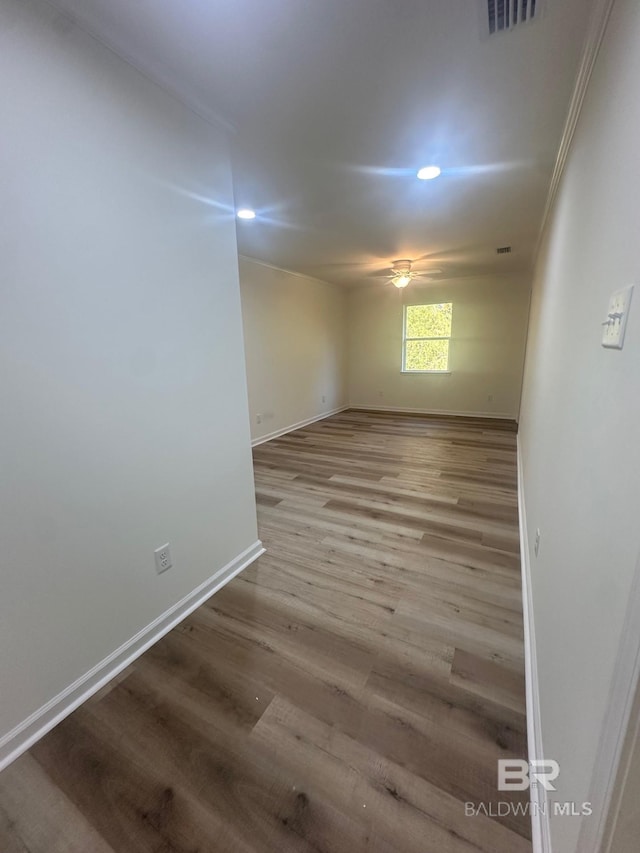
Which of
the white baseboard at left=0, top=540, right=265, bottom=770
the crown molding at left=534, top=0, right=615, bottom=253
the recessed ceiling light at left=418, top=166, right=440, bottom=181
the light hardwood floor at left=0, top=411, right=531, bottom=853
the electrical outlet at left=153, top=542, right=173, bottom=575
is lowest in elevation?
the light hardwood floor at left=0, top=411, right=531, bottom=853

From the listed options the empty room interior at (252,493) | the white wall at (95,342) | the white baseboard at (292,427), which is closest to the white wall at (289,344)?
the white baseboard at (292,427)

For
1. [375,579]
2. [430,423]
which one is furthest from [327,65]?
[430,423]

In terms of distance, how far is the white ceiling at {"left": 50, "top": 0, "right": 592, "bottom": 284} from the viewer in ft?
3.93

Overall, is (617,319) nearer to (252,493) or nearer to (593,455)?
(593,455)

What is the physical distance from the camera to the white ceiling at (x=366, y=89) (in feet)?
3.93

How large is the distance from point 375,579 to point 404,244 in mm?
3469

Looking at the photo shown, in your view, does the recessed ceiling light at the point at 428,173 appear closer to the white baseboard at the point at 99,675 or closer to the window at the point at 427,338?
the white baseboard at the point at 99,675

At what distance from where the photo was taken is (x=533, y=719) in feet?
4.05

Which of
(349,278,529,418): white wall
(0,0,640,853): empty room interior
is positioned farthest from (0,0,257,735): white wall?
(349,278,529,418): white wall

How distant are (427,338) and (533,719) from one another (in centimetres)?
585

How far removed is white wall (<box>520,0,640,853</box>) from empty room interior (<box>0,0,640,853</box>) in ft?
0.05

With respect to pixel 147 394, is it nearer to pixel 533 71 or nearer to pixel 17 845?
pixel 17 845

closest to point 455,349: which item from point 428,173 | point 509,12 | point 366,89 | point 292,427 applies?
point 292,427

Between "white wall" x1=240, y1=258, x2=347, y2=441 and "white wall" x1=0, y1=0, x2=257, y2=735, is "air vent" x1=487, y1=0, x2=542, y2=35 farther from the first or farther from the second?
"white wall" x1=240, y1=258, x2=347, y2=441
